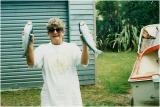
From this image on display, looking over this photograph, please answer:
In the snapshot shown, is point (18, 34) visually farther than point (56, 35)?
Yes

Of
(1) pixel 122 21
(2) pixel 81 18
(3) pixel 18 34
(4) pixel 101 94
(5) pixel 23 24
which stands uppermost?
(2) pixel 81 18

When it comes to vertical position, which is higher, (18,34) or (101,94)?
(18,34)

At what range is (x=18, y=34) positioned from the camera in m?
11.2

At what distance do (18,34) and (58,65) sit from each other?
281 inches

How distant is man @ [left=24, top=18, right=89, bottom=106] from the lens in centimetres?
424

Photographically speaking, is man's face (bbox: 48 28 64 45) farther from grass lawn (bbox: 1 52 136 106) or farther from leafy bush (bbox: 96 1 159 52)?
leafy bush (bbox: 96 1 159 52)

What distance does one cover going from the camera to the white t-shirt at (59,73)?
4.24 metres

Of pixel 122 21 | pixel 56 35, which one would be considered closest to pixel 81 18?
pixel 56 35

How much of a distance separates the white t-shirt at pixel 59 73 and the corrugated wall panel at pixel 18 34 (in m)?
6.94

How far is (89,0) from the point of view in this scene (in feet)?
37.5

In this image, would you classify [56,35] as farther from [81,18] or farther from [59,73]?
[81,18]

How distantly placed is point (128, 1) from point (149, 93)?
17066mm

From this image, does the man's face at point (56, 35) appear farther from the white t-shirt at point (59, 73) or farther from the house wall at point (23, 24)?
the house wall at point (23, 24)

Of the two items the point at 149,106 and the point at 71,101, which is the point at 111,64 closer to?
the point at 149,106
